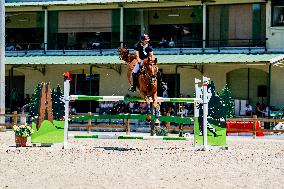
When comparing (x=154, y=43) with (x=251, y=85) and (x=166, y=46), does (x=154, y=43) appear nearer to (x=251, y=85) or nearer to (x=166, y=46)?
(x=166, y=46)

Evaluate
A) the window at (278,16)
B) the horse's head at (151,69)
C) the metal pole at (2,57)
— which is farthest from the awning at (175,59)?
the horse's head at (151,69)

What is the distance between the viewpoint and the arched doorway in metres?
36.5

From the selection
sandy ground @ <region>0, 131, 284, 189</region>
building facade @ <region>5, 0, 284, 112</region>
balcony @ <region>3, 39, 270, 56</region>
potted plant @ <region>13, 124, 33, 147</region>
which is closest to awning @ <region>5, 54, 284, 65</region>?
building facade @ <region>5, 0, 284, 112</region>

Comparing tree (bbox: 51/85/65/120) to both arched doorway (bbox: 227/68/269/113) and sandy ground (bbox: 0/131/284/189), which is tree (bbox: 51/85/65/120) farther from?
arched doorway (bbox: 227/68/269/113)

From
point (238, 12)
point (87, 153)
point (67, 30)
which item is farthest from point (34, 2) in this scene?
point (87, 153)

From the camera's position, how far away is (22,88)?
4234cm

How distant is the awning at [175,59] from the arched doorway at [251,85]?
1867 millimetres

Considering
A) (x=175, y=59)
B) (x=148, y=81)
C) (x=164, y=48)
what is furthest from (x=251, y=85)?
(x=148, y=81)

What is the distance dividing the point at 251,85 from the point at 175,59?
440 centimetres

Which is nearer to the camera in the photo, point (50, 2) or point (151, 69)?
point (151, 69)

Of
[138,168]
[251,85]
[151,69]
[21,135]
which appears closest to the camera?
[138,168]

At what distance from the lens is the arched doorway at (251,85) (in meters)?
36.5

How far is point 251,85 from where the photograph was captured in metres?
36.9

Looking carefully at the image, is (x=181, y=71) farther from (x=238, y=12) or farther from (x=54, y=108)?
(x=54, y=108)
